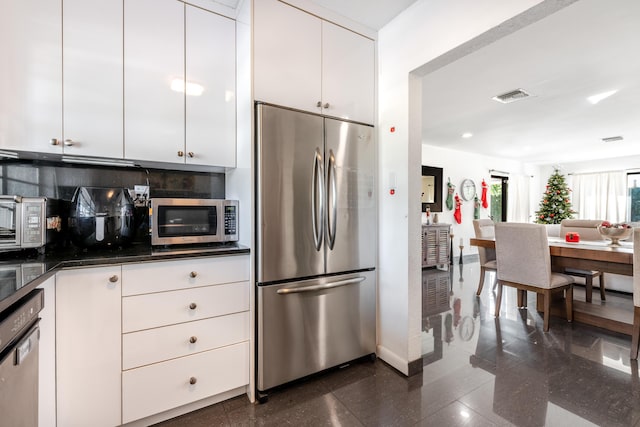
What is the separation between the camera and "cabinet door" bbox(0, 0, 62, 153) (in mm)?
1423

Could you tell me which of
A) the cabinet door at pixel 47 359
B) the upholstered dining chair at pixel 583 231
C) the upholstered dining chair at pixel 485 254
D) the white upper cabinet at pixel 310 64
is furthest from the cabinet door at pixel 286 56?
the upholstered dining chair at pixel 583 231

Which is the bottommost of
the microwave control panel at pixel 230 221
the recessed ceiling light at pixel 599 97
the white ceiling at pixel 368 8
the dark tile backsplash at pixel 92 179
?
the microwave control panel at pixel 230 221

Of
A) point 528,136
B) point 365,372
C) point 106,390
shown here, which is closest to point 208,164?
point 106,390

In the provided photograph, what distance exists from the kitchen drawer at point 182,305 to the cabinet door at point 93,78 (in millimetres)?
885

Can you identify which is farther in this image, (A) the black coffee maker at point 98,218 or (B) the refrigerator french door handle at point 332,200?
(B) the refrigerator french door handle at point 332,200

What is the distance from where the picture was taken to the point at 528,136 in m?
5.19

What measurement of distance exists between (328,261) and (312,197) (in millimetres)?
464

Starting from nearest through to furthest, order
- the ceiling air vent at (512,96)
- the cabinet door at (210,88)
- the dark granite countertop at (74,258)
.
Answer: the dark granite countertop at (74,258) → the cabinet door at (210,88) → the ceiling air vent at (512,96)

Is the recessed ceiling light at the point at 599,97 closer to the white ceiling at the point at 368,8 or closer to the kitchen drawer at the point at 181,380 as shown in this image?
the white ceiling at the point at 368,8

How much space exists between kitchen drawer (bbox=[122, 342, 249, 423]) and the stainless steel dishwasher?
1.30ft

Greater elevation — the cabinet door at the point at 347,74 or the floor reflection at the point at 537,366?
the cabinet door at the point at 347,74

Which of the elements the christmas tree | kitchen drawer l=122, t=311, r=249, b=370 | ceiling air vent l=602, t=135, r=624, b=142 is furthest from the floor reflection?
the christmas tree

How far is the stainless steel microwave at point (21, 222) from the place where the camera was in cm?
141

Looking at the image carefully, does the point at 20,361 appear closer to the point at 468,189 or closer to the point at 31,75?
the point at 31,75
